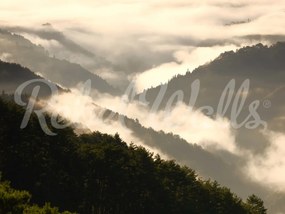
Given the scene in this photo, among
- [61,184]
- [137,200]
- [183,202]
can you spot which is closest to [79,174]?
[61,184]

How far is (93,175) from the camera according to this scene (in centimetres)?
12912

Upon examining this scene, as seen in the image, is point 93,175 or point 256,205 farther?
point 256,205

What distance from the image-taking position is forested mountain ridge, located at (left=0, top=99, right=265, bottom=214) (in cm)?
11481

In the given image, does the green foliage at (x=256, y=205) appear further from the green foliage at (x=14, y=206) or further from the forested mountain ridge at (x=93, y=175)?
the green foliage at (x=14, y=206)

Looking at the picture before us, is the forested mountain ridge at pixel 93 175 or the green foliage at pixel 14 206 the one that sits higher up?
the forested mountain ridge at pixel 93 175

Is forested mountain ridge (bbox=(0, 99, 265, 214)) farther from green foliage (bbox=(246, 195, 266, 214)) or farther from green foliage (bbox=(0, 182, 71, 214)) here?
green foliage (bbox=(0, 182, 71, 214))

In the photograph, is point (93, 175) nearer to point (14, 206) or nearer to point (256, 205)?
point (14, 206)

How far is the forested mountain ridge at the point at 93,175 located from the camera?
377 feet

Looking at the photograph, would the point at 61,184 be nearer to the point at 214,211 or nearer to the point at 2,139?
the point at 2,139

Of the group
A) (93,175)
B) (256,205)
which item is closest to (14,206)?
(93,175)

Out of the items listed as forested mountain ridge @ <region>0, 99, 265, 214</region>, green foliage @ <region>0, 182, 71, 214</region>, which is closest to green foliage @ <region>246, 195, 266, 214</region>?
forested mountain ridge @ <region>0, 99, 265, 214</region>

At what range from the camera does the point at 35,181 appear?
115 m

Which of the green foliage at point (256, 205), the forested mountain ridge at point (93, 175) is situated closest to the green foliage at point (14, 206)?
the forested mountain ridge at point (93, 175)

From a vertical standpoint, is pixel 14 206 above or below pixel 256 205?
below
